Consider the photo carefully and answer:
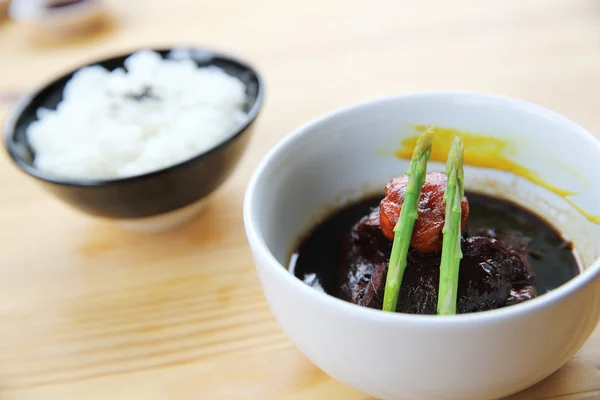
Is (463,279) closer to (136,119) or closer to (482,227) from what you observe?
(482,227)

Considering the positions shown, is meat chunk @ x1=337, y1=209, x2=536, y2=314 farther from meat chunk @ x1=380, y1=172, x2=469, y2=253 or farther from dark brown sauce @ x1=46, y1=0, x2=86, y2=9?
dark brown sauce @ x1=46, y1=0, x2=86, y2=9

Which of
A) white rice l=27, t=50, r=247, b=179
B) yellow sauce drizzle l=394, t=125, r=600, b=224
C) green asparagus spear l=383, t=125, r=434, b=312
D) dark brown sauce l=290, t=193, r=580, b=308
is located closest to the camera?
green asparagus spear l=383, t=125, r=434, b=312

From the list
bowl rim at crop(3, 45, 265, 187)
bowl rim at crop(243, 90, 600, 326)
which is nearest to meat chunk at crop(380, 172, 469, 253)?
bowl rim at crop(243, 90, 600, 326)

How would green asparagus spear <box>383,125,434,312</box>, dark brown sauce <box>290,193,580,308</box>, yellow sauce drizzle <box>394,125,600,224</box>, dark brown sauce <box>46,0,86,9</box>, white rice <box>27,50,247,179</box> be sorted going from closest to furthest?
green asparagus spear <box>383,125,434,312</box>, dark brown sauce <box>290,193,580,308</box>, yellow sauce drizzle <box>394,125,600,224</box>, white rice <box>27,50,247,179</box>, dark brown sauce <box>46,0,86,9</box>

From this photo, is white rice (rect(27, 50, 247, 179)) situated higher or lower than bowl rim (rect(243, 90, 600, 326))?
lower

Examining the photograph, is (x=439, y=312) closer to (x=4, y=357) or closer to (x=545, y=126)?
(x=545, y=126)

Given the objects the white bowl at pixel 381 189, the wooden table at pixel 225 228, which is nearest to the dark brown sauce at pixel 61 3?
the wooden table at pixel 225 228

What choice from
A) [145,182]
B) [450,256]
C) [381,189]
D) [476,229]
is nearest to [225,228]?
[145,182]
